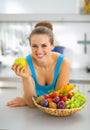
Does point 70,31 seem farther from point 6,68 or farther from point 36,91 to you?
point 36,91

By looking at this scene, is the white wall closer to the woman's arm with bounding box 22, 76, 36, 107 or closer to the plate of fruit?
the woman's arm with bounding box 22, 76, 36, 107

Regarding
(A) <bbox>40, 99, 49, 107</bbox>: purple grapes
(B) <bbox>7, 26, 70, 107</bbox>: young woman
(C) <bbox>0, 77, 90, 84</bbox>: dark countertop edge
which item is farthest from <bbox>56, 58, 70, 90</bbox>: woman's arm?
(C) <bbox>0, 77, 90, 84</bbox>: dark countertop edge

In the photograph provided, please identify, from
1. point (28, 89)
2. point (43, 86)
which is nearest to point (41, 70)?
point (43, 86)

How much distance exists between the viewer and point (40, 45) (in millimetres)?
1545

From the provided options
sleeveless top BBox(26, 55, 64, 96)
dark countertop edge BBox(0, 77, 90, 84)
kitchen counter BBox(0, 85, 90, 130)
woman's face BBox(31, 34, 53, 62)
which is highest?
woman's face BBox(31, 34, 53, 62)

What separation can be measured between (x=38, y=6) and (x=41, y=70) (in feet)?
4.77

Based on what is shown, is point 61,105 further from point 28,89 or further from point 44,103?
point 28,89

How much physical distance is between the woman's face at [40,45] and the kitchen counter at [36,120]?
0.30m

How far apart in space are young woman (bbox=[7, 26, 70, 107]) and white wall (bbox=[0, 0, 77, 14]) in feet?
4.32

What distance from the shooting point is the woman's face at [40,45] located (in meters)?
1.54

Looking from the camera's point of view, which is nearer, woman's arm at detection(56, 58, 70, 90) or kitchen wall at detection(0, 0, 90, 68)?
woman's arm at detection(56, 58, 70, 90)

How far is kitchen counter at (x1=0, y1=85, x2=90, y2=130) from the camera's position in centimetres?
127

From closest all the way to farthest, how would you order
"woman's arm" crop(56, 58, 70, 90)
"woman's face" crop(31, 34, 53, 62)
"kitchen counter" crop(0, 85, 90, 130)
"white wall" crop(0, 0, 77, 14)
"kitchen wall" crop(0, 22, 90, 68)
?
"kitchen counter" crop(0, 85, 90, 130), "woman's face" crop(31, 34, 53, 62), "woman's arm" crop(56, 58, 70, 90), "white wall" crop(0, 0, 77, 14), "kitchen wall" crop(0, 22, 90, 68)

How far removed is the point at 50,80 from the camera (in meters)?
1.73
